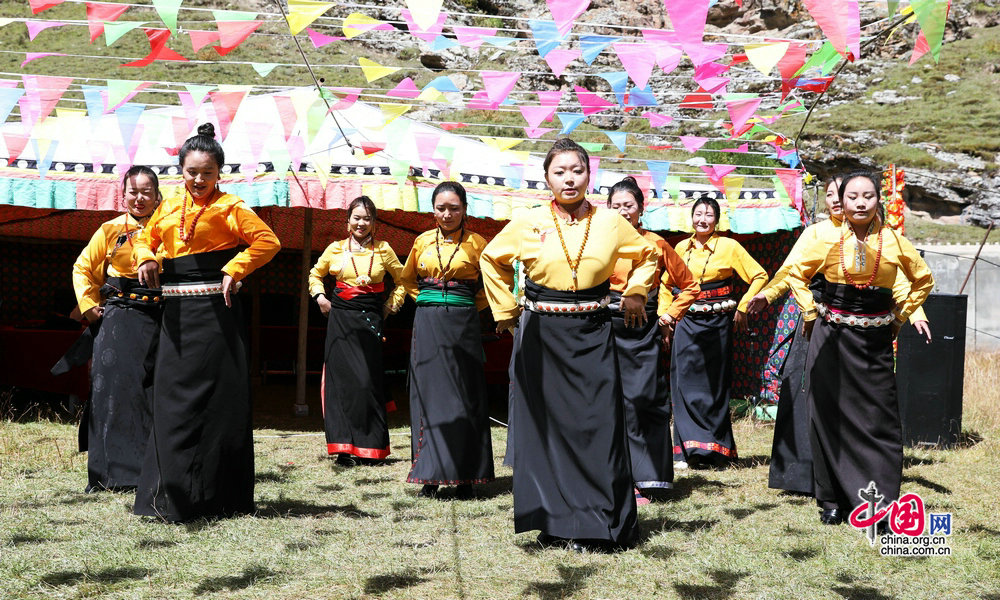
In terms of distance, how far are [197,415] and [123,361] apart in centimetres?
112

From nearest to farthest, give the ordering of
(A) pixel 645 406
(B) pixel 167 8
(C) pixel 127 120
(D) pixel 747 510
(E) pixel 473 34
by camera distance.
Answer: (B) pixel 167 8, (D) pixel 747 510, (A) pixel 645 406, (E) pixel 473 34, (C) pixel 127 120

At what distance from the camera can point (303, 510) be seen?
13.9 feet

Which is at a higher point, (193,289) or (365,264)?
(365,264)

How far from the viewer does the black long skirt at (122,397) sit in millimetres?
4648

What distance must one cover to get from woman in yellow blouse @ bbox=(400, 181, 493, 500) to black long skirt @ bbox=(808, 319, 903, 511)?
1.86 m

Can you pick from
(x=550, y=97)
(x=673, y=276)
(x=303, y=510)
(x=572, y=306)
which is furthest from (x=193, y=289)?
(x=550, y=97)

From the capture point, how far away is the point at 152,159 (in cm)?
752

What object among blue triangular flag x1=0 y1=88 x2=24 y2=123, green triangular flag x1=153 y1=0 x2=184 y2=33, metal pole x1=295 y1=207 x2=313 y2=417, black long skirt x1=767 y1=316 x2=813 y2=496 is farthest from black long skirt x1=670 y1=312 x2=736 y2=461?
blue triangular flag x1=0 y1=88 x2=24 y2=123

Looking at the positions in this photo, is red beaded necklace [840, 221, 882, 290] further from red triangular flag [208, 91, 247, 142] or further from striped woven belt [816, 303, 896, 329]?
red triangular flag [208, 91, 247, 142]

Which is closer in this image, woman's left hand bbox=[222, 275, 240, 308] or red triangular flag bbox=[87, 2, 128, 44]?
woman's left hand bbox=[222, 275, 240, 308]

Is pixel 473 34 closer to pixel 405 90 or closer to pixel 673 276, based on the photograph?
pixel 405 90

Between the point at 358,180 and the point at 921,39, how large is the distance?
188 inches

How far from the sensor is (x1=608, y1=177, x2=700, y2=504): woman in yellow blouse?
4.77 metres

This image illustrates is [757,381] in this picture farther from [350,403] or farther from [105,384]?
[105,384]
